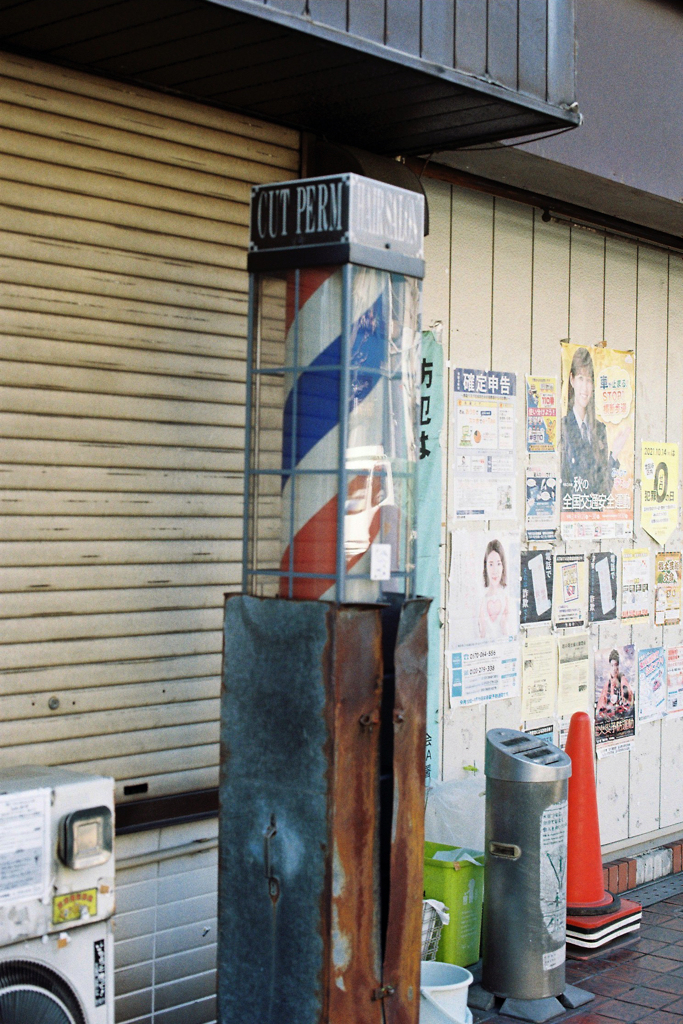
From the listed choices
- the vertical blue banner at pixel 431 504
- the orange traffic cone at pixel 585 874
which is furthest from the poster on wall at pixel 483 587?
the orange traffic cone at pixel 585 874

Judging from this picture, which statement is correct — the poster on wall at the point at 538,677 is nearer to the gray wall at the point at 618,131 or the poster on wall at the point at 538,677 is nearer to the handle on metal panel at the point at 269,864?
A: the gray wall at the point at 618,131

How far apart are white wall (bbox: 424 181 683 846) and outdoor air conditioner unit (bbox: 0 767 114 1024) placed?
2800 mm

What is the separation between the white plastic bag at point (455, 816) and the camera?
18.7 ft

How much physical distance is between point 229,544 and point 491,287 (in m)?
2.33

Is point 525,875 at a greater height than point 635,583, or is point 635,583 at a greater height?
point 635,583

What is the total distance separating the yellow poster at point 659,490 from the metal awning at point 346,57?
291 cm

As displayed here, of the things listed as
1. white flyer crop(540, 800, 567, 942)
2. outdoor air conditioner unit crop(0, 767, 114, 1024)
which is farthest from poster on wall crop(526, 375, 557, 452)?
outdoor air conditioner unit crop(0, 767, 114, 1024)

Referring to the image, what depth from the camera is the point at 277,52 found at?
13.9 feet

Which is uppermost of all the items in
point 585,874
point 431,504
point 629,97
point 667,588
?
point 629,97

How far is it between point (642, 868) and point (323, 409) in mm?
4524

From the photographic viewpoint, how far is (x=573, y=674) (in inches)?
271

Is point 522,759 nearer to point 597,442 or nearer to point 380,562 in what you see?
point 380,562

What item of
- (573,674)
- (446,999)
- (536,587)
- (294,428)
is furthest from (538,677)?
(294,428)

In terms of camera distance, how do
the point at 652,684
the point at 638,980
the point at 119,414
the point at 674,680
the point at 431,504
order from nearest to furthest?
the point at 119,414 → the point at 638,980 → the point at 431,504 → the point at 652,684 → the point at 674,680
